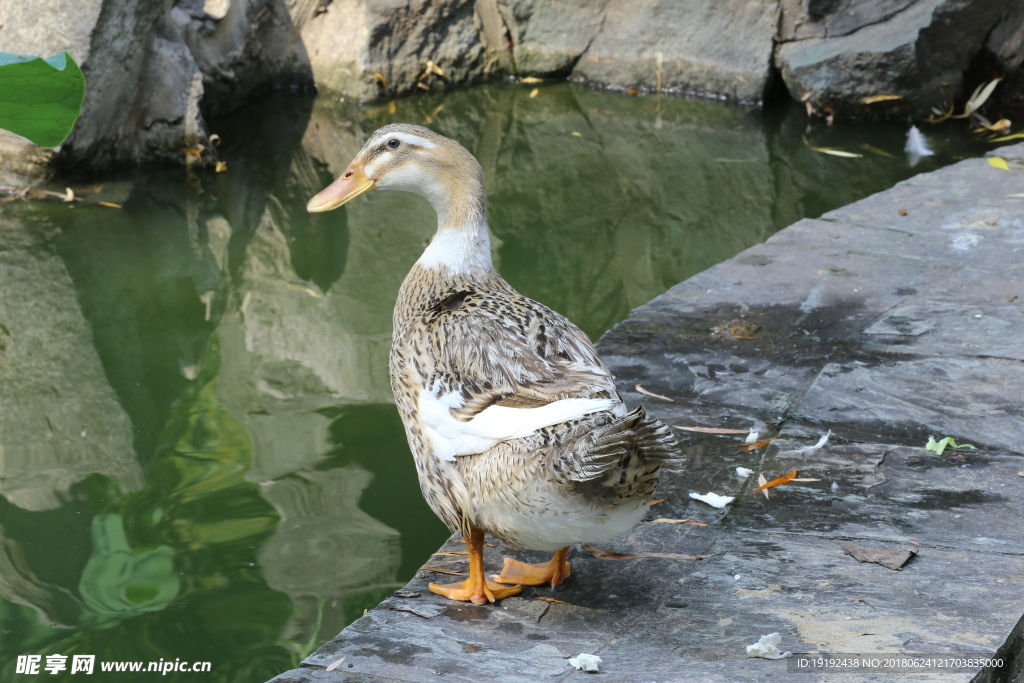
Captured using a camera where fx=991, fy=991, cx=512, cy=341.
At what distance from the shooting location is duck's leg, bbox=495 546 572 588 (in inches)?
98.5

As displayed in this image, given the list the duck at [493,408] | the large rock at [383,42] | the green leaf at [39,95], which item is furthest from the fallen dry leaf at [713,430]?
the large rock at [383,42]

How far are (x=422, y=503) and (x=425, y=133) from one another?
1.34 m

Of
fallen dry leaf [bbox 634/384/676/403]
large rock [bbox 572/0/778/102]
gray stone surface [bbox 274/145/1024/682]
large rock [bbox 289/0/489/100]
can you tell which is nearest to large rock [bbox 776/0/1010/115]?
large rock [bbox 572/0/778/102]

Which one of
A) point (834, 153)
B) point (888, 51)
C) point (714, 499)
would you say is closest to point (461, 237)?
point (714, 499)

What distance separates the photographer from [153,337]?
4.75 meters

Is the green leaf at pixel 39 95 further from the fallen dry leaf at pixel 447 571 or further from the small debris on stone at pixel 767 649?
the fallen dry leaf at pixel 447 571

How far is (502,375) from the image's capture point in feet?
7.68

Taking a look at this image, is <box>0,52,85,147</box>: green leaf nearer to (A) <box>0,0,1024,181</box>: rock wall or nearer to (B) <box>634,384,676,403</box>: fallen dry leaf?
(B) <box>634,384,676,403</box>: fallen dry leaf

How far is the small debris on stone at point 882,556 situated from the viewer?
7.96ft

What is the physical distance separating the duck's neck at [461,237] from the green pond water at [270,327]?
1.01m

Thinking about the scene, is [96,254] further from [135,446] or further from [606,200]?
[606,200]

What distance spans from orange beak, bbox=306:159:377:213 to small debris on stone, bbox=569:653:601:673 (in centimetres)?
152

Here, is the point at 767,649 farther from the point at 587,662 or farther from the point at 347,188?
the point at 347,188

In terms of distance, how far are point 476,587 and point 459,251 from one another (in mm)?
944
